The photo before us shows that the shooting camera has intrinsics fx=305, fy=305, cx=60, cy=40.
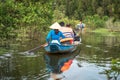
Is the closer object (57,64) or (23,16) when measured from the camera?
(57,64)

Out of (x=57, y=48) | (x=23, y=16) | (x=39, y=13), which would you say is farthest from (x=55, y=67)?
(x=39, y=13)

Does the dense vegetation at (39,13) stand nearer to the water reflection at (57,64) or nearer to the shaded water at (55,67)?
the shaded water at (55,67)

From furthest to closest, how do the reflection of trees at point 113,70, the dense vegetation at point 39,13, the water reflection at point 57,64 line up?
Answer: the dense vegetation at point 39,13, the water reflection at point 57,64, the reflection of trees at point 113,70

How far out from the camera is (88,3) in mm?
61156

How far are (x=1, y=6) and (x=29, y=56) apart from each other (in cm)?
404

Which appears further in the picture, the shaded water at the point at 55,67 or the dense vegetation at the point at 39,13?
the dense vegetation at the point at 39,13

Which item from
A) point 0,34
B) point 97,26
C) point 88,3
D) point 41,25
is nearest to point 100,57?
point 0,34

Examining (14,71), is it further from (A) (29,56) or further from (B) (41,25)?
(B) (41,25)

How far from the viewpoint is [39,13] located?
85.5 ft

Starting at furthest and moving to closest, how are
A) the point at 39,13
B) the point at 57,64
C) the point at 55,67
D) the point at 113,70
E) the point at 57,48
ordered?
1. the point at 39,13
2. the point at 57,48
3. the point at 57,64
4. the point at 55,67
5. the point at 113,70

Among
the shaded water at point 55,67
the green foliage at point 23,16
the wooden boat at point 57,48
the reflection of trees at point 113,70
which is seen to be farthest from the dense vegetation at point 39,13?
the wooden boat at point 57,48

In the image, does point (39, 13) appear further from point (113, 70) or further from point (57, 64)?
point (113, 70)

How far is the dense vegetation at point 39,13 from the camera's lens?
12.3 m

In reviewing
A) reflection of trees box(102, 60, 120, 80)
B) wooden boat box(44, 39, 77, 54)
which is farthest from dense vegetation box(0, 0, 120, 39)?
wooden boat box(44, 39, 77, 54)
